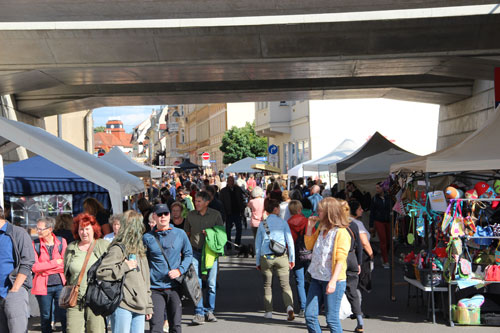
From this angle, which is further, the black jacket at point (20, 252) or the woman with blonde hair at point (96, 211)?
the woman with blonde hair at point (96, 211)

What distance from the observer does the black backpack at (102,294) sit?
648 cm

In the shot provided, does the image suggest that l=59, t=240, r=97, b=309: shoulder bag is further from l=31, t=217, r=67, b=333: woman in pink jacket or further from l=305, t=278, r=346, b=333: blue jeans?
l=305, t=278, r=346, b=333: blue jeans

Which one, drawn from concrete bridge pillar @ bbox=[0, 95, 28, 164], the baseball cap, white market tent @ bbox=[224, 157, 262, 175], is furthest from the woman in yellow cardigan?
white market tent @ bbox=[224, 157, 262, 175]

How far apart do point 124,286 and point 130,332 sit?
0.48 metres

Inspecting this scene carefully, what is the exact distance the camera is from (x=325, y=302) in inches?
293

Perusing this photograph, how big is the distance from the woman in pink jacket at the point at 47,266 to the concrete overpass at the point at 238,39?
760cm

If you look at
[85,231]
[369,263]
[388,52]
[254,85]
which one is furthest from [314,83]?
[85,231]

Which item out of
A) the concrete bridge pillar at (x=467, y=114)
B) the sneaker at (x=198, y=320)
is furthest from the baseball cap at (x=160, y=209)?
the concrete bridge pillar at (x=467, y=114)

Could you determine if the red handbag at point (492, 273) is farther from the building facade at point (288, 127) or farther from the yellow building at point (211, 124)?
the yellow building at point (211, 124)

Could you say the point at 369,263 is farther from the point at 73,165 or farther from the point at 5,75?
the point at 5,75

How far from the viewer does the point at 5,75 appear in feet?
55.9

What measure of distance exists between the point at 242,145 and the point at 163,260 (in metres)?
59.3

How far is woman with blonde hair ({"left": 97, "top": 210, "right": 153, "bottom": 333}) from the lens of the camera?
21.4 ft

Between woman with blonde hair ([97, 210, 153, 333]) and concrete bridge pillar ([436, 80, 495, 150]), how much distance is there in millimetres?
13492
